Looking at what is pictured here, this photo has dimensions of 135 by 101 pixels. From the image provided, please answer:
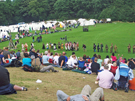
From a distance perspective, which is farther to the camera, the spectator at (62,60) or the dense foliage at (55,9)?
the dense foliage at (55,9)

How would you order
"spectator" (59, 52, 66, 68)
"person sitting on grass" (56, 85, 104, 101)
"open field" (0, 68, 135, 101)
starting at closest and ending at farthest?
1. "person sitting on grass" (56, 85, 104, 101)
2. "open field" (0, 68, 135, 101)
3. "spectator" (59, 52, 66, 68)

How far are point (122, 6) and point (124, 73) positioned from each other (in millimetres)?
77827

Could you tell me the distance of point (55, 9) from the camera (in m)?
91.9

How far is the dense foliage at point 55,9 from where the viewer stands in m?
81.7

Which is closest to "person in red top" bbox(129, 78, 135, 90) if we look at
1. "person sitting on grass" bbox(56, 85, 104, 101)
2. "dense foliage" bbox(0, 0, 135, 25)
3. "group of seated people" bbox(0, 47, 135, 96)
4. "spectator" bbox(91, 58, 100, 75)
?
"group of seated people" bbox(0, 47, 135, 96)

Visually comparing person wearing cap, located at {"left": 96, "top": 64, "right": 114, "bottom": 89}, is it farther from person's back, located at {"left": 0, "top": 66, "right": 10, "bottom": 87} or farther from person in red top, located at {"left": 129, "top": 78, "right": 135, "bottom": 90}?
person's back, located at {"left": 0, "top": 66, "right": 10, "bottom": 87}

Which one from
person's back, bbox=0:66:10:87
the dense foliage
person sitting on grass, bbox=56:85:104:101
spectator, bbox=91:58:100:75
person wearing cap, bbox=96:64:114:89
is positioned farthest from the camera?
the dense foliage

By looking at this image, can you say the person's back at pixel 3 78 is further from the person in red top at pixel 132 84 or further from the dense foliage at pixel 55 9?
the dense foliage at pixel 55 9

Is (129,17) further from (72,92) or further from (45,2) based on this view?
(72,92)

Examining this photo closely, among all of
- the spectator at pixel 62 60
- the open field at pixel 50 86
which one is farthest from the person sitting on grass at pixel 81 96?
the spectator at pixel 62 60

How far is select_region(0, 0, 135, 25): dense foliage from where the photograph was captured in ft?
268

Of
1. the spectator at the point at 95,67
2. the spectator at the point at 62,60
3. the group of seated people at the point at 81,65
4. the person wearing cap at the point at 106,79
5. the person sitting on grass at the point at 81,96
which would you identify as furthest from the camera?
the spectator at the point at 62,60

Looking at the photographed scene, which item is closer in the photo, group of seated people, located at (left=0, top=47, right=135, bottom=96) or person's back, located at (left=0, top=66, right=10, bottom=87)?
person's back, located at (left=0, top=66, right=10, bottom=87)

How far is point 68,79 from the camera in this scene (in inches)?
Answer: 404
